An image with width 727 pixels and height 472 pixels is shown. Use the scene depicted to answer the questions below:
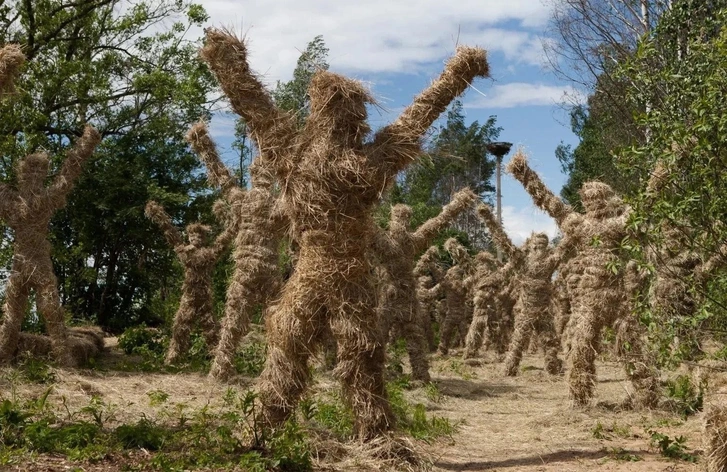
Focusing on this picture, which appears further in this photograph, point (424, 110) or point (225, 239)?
point (225, 239)

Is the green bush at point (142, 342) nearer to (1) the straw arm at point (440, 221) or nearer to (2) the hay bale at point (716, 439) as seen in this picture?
(1) the straw arm at point (440, 221)

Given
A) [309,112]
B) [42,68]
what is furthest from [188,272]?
[42,68]

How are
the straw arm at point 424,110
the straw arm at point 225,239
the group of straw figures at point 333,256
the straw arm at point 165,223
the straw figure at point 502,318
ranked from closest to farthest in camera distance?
the group of straw figures at point 333,256
the straw arm at point 424,110
the straw arm at point 225,239
the straw arm at point 165,223
the straw figure at point 502,318

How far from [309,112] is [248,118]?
52cm

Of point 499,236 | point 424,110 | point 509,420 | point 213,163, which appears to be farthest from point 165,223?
point 424,110

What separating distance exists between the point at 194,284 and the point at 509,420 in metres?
Result: 5.67

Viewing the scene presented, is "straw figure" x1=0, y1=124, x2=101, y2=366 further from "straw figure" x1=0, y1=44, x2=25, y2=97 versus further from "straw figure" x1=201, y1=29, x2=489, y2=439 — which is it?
"straw figure" x1=201, y1=29, x2=489, y2=439

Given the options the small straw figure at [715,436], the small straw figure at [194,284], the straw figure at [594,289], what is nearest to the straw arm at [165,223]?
the small straw figure at [194,284]

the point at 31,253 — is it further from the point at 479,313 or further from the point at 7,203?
the point at 479,313

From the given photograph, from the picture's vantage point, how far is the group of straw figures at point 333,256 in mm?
6426

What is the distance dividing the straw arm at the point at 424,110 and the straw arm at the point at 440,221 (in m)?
5.31

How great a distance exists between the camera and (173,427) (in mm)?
7090

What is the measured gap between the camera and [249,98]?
21.9ft

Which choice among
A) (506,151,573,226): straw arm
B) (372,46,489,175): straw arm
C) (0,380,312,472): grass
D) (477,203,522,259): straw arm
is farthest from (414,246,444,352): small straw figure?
(0,380,312,472): grass
